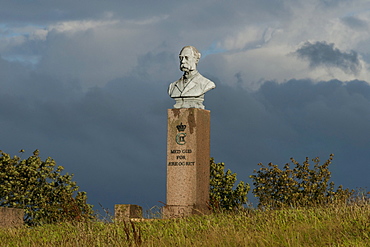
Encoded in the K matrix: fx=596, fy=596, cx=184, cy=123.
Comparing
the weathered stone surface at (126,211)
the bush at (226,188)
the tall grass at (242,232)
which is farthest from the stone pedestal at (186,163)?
the bush at (226,188)

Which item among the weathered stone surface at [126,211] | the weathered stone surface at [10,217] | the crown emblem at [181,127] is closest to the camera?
the weathered stone surface at [126,211]

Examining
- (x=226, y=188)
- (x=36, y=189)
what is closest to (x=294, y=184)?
(x=226, y=188)

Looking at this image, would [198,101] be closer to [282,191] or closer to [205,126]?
[205,126]

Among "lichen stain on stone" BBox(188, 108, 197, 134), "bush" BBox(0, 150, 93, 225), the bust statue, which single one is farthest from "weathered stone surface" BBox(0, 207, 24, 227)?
the bust statue

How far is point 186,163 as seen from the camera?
2000 cm

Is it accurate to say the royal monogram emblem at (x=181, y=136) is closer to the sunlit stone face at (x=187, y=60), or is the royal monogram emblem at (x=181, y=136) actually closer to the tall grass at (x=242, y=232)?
the sunlit stone face at (x=187, y=60)

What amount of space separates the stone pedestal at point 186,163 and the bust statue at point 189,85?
364mm

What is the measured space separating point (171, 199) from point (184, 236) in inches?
278

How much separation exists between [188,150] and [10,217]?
7.30 meters

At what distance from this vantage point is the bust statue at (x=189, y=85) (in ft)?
66.8

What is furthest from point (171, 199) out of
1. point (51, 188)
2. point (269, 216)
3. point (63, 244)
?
point (51, 188)

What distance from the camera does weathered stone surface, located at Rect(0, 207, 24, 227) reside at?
21.4 metres

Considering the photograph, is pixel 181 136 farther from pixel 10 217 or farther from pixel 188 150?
pixel 10 217

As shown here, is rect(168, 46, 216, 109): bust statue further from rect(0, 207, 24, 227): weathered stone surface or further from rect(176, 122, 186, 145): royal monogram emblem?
rect(0, 207, 24, 227): weathered stone surface
